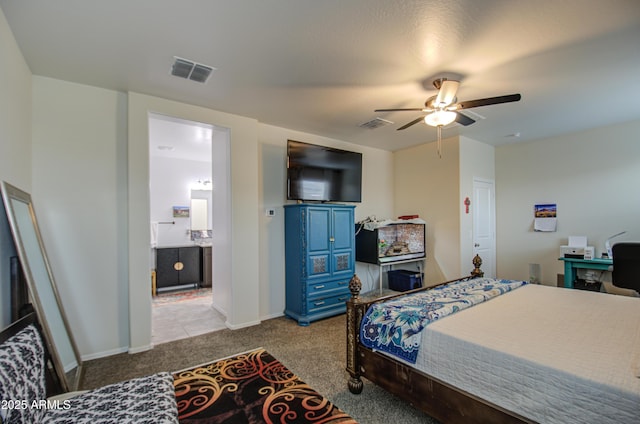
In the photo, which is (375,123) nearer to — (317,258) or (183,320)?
(317,258)

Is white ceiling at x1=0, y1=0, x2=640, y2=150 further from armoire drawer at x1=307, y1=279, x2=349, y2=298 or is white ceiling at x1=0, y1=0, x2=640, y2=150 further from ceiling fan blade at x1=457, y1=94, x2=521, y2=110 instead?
armoire drawer at x1=307, y1=279, x2=349, y2=298

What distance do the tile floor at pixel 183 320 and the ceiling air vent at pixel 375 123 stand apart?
341 centimetres

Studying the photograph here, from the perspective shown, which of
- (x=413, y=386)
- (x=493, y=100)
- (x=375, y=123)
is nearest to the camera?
(x=413, y=386)

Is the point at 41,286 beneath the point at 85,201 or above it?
beneath

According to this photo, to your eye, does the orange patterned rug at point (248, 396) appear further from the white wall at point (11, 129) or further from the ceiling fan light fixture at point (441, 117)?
the ceiling fan light fixture at point (441, 117)

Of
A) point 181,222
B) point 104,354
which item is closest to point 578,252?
point 104,354

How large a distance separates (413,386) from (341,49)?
2.54 m

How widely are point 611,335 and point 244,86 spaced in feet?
11.4

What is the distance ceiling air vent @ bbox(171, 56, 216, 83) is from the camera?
8.55ft

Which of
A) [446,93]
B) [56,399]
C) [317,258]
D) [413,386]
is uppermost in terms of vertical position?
[446,93]

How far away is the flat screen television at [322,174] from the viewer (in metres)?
4.18

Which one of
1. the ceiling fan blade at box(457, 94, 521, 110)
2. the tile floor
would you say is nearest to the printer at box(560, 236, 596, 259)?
the ceiling fan blade at box(457, 94, 521, 110)

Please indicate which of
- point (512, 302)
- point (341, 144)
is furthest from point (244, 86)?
point (512, 302)

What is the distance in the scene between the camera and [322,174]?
450cm
